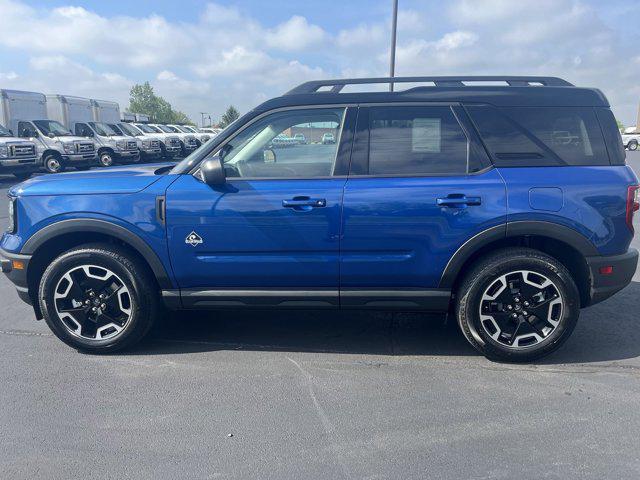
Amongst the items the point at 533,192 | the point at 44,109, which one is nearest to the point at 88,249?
the point at 533,192

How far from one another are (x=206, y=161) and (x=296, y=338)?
1.55 m

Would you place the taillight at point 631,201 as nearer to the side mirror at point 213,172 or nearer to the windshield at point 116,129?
the side mirror at point 213,172

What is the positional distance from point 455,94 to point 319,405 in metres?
2.27

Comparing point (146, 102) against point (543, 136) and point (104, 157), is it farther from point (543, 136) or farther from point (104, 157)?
point (543, 136)

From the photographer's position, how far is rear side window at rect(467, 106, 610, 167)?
350 centimetres

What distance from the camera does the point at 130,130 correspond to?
2356 centimetres

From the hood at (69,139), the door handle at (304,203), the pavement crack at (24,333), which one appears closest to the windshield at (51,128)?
the hood at (69,139)

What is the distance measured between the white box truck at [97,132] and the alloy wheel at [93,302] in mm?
18055

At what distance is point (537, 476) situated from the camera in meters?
2.47

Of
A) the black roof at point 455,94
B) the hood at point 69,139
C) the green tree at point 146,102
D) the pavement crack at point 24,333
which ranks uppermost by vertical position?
the green tree at point 146,102

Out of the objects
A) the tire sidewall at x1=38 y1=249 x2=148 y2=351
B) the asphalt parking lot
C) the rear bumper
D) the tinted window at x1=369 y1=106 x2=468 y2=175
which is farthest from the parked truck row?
the rear bumper

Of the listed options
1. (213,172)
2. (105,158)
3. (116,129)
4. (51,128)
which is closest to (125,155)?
(105,158)

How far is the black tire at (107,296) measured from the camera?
3.65 meters

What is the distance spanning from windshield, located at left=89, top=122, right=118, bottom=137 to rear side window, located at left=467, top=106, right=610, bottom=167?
20767 millimetres
